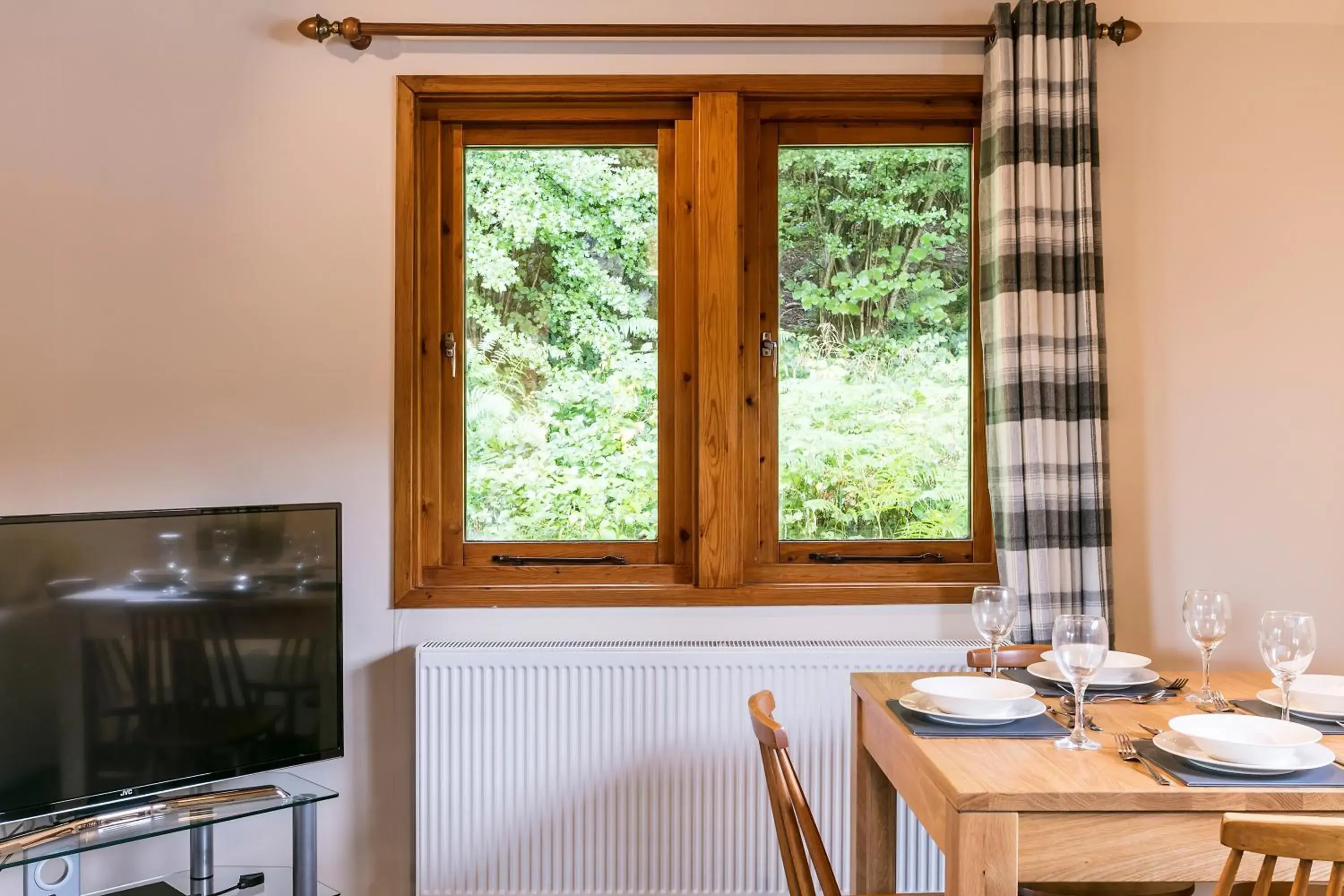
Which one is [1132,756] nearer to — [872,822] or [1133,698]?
[1133,698]

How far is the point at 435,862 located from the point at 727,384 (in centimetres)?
141

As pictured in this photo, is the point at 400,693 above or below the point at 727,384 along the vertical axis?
below

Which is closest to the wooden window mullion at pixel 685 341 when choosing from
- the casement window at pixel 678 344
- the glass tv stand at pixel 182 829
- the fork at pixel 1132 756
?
the casement window at pixel 678 344

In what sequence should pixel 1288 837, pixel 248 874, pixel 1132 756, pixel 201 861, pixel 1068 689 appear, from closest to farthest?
pixel 1288 837 < pixel 1132 756 < pixel 1068 689 < pixel 201 861 < pixel 248 874

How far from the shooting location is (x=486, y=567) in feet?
8.23

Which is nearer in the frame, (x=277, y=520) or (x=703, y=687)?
(x=277, y=520)

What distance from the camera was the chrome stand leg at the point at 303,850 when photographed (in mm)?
2082

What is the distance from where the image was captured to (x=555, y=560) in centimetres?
252

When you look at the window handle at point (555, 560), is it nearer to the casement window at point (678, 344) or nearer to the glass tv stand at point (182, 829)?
the casement window at point (678, 344)

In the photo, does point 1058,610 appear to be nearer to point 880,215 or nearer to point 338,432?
point 880,215

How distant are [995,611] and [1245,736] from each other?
1.39ft

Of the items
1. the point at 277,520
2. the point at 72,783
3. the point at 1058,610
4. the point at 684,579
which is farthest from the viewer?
the point at 684,579

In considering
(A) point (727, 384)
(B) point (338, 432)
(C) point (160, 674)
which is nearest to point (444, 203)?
(B) point (338, 432)

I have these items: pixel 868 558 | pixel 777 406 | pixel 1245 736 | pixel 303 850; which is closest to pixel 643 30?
pixel 777 406
